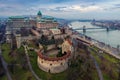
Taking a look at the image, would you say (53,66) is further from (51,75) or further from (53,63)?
(51,75)

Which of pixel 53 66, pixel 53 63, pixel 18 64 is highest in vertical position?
pixel 53 63

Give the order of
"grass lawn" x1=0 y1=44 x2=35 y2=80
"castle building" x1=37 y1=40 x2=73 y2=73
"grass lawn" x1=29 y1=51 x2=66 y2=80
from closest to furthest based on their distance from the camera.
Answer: "grass lawn" x1=29 y1=51 x2=66 y2=80 < "grass lawn" x1=0 y1=44 x2=35 y2=80 < "castle building" x1=37 y1=40 x2=73 y2=73

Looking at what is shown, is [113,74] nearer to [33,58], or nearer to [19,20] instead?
[33,58]

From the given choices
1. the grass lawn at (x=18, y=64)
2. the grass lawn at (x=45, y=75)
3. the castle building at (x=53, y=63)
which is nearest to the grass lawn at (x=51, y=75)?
the grass lawn at (x=45, y=75)

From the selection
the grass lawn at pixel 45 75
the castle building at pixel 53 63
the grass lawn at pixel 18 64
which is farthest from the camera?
the castle building at pixel 53 63

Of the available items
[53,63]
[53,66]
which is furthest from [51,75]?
[53,63]

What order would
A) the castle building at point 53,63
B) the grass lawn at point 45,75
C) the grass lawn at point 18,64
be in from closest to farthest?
the grass lawn at point 45,75, the grass lawn at point 18,64, the castle building at point 53,63

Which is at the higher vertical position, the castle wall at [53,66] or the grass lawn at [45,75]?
the castle wall at [53,66]

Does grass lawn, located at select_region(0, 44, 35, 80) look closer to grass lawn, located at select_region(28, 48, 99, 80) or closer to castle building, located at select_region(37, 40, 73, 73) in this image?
grass lawn, located at select_region(28, 48, 99, 80)

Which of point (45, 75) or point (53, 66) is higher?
point (53, 66)

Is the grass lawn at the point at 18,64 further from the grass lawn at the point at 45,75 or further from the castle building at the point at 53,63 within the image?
the castle building at the point at 53,63

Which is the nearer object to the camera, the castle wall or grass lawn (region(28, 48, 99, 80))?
grass lawn (region(28, 48, 99, 80))

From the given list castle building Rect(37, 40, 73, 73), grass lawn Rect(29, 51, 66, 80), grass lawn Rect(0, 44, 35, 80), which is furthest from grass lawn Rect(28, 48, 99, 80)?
grass lawn Rect(0, 44, 35, 80)
